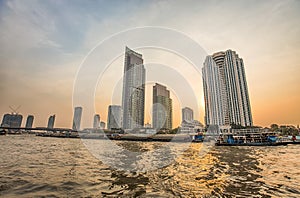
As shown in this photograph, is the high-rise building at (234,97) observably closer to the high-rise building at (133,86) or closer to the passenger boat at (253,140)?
the passenger boat at (253,140)

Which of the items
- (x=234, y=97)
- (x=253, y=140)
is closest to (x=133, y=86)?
(x=253, y=140)

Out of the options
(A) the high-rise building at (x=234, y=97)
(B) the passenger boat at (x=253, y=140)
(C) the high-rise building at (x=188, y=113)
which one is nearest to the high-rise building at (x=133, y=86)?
(C) the high-rise building at (x=188, y=113)

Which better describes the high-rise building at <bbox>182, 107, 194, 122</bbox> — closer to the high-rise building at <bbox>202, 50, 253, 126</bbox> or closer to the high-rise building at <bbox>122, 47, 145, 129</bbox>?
the high-rise building at <bbox>122, 47, 145, 129</bbox>

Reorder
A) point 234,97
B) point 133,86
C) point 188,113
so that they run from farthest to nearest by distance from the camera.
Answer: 1. point 234,97
2. point 188,113
3. point 133,86

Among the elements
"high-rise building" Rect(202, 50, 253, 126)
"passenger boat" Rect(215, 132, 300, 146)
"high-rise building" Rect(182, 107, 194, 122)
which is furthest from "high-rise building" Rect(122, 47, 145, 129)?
"high-rise building" Rect(202, 50, 253, 126)

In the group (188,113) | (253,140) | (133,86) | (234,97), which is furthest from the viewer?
(234,97)

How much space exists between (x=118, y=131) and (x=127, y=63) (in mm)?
87696


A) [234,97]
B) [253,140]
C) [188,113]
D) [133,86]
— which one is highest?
[234,97]

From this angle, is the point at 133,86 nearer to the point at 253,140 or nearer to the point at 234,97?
the point at 253,140

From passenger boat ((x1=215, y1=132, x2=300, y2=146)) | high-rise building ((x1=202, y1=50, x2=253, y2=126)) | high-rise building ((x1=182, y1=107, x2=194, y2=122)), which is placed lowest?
passenger boat ((x1=215, y1=132, x2=300, y2=146))

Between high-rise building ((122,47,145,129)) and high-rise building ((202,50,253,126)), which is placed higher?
high-rise building ((202,50,253,126))

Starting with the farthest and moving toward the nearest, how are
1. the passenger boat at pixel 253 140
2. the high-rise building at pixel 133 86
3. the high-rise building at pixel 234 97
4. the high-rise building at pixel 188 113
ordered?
1. the high-rise building at pixel 234 97
2. the passenger boat at pixel 253 140
3. the high-rise building at pixel 133 86
4. the high-rise building at pixel 188 113

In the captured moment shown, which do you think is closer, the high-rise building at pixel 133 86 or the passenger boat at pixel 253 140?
the high-rise building at pixel 133 86

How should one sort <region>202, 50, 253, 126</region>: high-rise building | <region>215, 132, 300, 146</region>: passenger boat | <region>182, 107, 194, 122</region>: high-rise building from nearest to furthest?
<region>182, 107, 194, 122</region>: high-rise building
<region>215, 132, 300, 146</region>: passenger boat
<region>202, 50, 253, 126</region>: high-rise building
